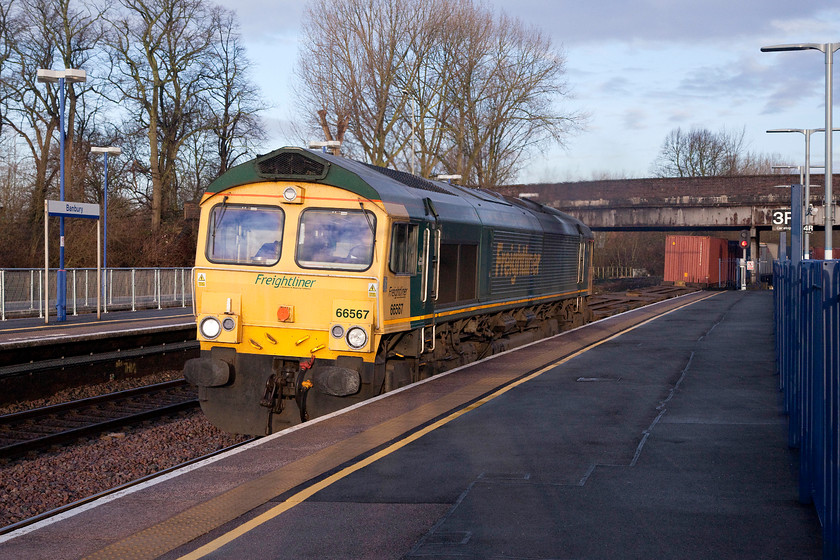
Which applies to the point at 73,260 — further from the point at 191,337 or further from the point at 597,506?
the point at 597,506

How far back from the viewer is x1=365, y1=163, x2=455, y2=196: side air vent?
1274 cm

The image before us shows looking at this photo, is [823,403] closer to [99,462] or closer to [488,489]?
[488,489]

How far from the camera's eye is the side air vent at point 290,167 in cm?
1127

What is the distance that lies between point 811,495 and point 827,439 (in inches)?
66.7

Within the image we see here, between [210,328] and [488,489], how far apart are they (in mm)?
5397

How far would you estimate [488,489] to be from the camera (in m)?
7.00

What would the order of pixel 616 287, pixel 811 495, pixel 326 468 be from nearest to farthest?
1. pixel 811 495
2. pixel 326 468
3. pixel 616 287

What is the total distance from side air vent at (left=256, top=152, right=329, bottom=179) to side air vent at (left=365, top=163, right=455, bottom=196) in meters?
1.50

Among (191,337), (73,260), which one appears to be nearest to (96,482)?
(191,337)

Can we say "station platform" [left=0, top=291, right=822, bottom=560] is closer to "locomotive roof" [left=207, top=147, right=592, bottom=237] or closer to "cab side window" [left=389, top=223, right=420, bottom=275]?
"cab side window" [left=389, top=223, right=420, bottom=275]

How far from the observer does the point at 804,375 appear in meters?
6.98

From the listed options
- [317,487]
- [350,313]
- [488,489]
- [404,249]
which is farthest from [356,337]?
[488,489]

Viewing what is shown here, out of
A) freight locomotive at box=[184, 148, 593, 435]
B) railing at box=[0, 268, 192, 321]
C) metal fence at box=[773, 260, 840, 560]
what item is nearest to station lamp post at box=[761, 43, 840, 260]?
freight locomotive at box=[184, 148, 593, 435]

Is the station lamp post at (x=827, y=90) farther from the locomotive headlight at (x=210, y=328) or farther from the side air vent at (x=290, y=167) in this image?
the locomotive headlight at (x=210, y=328)
